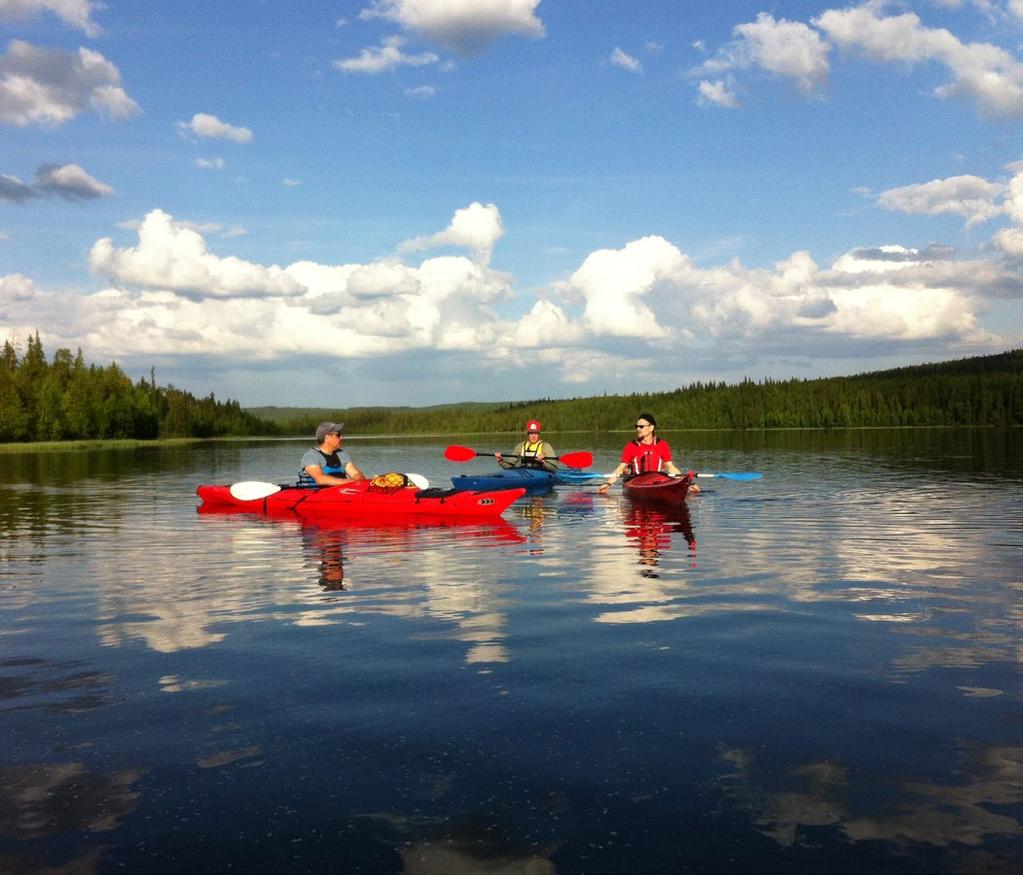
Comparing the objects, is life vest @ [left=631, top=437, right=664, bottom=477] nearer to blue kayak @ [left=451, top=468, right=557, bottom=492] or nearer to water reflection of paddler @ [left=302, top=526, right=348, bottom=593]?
blue kayak @ [left=451, top=468, right=557, bottom=492]

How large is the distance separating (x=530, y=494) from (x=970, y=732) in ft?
76.1

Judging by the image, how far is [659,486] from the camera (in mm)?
23953

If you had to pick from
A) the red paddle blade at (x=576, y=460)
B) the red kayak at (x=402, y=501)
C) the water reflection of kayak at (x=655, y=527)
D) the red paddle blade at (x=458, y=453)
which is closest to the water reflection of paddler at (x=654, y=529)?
the water reflection of kayak at (x=655, y=527)

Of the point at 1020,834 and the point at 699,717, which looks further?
the point at 699,717

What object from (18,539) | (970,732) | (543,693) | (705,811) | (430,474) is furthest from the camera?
(430,474)

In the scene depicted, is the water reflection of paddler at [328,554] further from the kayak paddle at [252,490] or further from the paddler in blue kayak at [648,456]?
A: the paddler in blue kayak at [648,456]

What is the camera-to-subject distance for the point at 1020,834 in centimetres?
492

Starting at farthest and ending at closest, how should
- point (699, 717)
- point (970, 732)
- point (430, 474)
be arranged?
1. point (430, 474)
2. point (699, 717)
3. point (970, 732)

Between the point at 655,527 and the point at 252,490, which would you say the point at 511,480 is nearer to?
the point at 252,490

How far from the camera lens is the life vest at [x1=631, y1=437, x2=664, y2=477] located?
985 inches

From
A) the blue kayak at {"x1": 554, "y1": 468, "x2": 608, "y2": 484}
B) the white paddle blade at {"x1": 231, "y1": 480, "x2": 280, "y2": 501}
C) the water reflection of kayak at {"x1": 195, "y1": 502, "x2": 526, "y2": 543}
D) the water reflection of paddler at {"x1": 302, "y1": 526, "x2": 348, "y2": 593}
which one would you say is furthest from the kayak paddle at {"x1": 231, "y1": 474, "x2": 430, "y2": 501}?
the blue kayak at {"x1": 554, "y1": 468, "x2": 608, "y2": 484}

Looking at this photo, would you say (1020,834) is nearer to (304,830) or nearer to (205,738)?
(304,830)

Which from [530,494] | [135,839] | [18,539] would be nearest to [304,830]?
[135,839]

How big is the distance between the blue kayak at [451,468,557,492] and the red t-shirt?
3.22 meters
